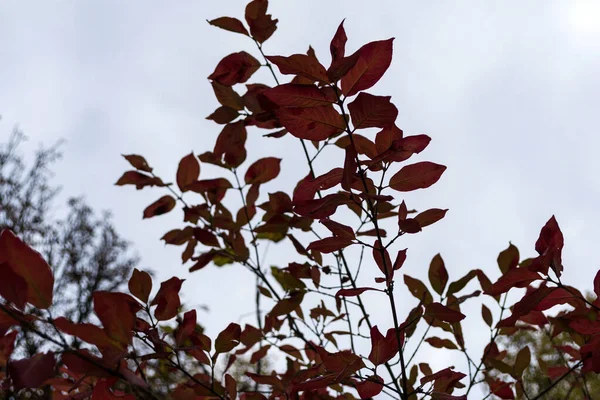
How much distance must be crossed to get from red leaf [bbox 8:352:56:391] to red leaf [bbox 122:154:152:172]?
96 cm

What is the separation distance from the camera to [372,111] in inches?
33.6

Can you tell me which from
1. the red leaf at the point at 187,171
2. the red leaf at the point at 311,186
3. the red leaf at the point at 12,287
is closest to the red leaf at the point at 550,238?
the red leaf at the point at 311,186

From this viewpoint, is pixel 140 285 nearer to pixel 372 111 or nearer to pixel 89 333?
pixel 89 333

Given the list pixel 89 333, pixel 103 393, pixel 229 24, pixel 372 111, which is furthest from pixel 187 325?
pixel 229 24

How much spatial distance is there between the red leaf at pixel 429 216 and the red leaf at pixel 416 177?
0.07 meters

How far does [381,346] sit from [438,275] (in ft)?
1.49

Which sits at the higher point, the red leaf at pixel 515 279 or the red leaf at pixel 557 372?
the red leaf at pixel 557 372

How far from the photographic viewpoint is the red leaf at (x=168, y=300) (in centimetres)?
97

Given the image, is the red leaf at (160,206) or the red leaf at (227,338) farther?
the red leaf at (160,206)

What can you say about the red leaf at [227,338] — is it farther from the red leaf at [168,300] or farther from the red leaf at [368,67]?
the red leaf at [368,67]

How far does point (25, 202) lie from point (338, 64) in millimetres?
9217

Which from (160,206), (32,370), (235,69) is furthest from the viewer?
(160,206)

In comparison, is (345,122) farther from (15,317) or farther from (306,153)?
(306,153)

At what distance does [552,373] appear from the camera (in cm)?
150
